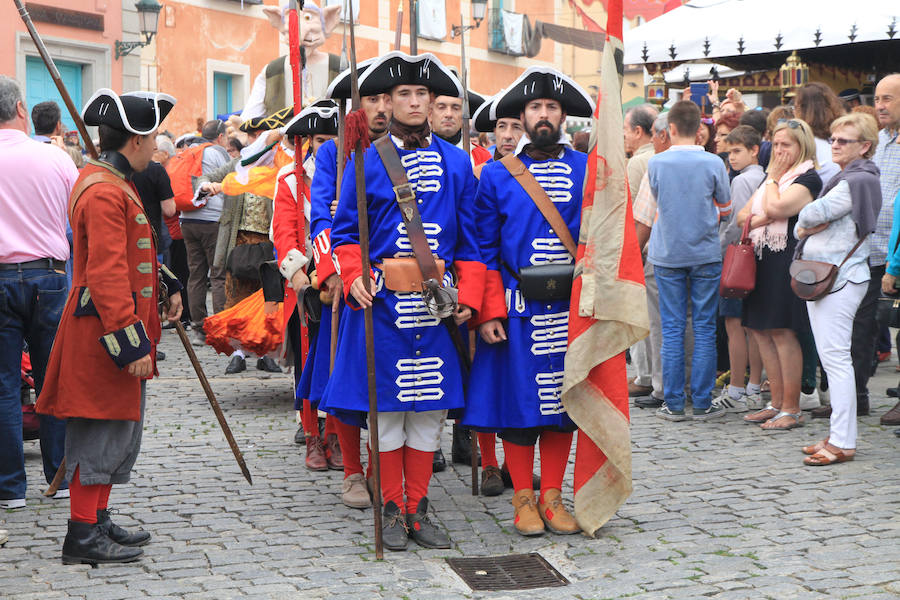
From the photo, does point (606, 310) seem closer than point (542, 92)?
Yes

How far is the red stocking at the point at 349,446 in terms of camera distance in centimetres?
576

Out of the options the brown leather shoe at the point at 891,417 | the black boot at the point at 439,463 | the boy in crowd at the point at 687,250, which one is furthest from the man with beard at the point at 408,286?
the brown leather shoe at the point at 891,417

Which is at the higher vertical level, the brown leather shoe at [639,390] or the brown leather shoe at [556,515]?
the brown leather shoe at [639,390]

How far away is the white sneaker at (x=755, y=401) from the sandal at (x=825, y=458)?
1.67m

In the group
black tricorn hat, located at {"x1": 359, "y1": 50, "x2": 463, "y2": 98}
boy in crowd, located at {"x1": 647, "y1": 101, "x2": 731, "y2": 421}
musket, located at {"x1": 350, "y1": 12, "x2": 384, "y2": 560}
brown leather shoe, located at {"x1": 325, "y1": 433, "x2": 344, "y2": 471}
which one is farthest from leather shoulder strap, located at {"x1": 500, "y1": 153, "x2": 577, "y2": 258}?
boy in crowd, located at {"x1": 647, "y1": 101, "x2": 731, "y2": 421}

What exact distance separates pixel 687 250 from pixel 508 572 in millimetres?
3454

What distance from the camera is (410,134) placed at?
5059mm

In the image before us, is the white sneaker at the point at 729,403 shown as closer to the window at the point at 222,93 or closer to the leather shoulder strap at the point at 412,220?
the leather shoulder strap at the point at 412,220

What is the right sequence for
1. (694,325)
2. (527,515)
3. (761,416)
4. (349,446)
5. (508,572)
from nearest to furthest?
(508,572) < (527,515) < (349,446) < (761,416) < (694,325)

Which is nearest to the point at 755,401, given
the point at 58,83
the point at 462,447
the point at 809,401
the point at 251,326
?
the point at 809,401

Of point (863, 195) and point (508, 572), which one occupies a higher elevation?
point (863, 195)

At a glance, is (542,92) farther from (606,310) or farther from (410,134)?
(606,310)

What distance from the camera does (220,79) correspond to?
23500mm

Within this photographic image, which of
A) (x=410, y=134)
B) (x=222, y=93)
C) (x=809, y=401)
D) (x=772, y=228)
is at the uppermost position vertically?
(x=222, y=93)
